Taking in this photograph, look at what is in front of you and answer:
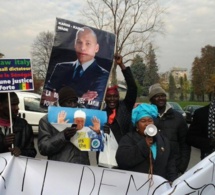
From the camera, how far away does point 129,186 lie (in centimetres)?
329

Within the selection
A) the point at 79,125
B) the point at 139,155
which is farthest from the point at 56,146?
the point at 139,155

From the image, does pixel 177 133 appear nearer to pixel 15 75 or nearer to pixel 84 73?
pixel 84 73

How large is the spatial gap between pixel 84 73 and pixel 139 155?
3.98 feet

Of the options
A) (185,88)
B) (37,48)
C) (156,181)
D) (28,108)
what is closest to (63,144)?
(156,181)

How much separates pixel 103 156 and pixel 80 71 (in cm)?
95

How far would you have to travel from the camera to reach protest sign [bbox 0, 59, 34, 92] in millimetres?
3643

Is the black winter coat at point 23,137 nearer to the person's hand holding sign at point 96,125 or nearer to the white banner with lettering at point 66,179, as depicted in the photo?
the white banner with lettering at point 66,179

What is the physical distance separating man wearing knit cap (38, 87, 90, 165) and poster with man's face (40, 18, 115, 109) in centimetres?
33

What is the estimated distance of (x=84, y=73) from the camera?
3914mm

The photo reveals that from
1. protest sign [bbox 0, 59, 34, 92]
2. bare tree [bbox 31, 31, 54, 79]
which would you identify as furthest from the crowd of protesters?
bare tree [bbox 31, 31, 54, 79]

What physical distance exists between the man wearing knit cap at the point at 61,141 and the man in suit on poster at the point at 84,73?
324 millimetres

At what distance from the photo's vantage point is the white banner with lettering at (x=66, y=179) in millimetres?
3242

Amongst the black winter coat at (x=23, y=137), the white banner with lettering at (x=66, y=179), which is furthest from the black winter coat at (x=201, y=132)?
the black winter coat at (x=23, y=137)

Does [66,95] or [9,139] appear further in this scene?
[66,95]
